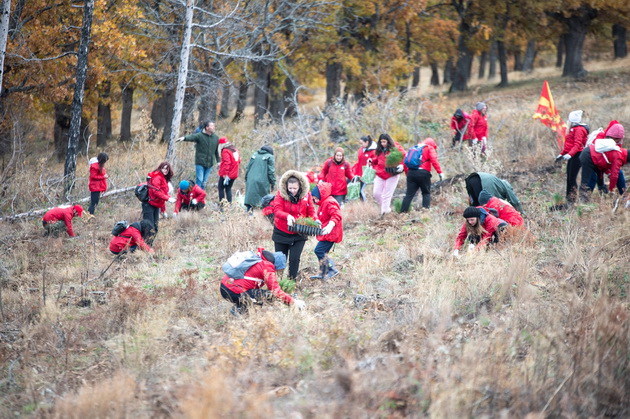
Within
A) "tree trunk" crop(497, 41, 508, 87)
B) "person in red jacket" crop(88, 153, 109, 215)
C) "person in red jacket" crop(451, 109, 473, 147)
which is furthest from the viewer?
"tree trunk" crop(497, 41, 508, 87)

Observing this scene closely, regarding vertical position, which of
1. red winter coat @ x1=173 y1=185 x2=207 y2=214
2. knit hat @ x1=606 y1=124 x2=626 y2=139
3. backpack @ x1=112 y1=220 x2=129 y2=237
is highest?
knit hat @ x1=606 y1=124 x2=626 y2=139

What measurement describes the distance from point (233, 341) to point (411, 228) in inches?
220

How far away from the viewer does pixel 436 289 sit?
6.97 m

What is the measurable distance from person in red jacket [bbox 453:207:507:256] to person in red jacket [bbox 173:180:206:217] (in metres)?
5.65

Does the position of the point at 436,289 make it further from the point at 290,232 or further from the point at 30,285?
the point at 30,285

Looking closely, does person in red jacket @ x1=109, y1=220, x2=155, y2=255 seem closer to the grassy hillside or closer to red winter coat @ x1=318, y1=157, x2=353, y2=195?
the grassy hillside

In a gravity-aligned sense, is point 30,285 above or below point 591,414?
below

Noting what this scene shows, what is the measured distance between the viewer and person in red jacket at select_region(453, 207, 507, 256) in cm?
809

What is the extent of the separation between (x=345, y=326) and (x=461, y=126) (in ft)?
37.9

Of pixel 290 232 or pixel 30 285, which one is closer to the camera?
pixel 290 232

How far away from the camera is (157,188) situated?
1048 centimetres

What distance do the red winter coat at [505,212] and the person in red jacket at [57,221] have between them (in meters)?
7.75

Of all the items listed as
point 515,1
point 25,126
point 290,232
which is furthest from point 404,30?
point 290,232

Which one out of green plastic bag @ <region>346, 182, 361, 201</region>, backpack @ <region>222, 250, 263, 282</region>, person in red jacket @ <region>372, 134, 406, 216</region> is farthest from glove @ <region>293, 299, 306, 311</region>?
green plastic bag @ <region>346, 182, 361, 201</region>
